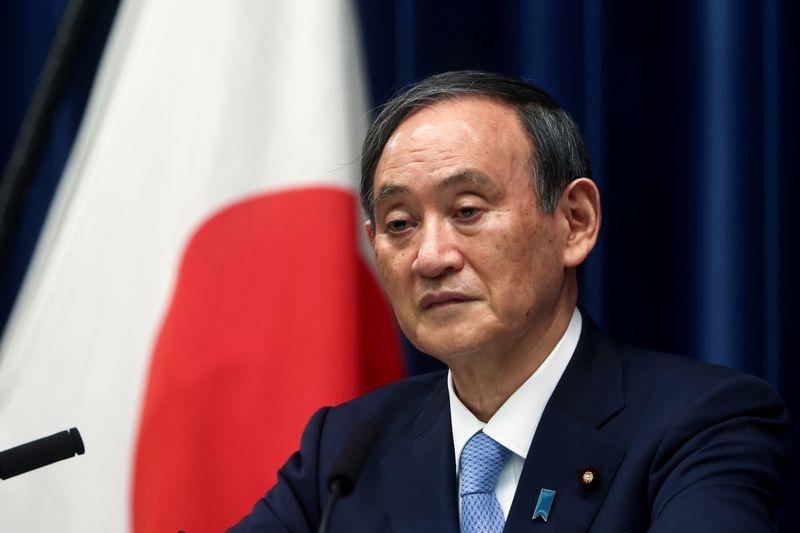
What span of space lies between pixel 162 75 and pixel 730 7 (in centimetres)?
126

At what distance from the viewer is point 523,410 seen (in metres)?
1.79

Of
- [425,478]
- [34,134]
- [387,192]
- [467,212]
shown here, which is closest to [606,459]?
[425,478]

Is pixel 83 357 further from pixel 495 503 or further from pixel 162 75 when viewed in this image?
pixel 495 503

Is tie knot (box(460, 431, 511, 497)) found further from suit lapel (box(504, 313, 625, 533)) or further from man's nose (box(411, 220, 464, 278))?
man's nose (box(411, 220, 464, 278))

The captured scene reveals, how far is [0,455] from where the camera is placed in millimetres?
1232

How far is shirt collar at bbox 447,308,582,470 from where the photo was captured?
5.77 feet

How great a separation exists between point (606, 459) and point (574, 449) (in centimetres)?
6

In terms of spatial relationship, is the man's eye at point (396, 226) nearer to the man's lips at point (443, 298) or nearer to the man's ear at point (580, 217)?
the man's lips at point (443, 298)

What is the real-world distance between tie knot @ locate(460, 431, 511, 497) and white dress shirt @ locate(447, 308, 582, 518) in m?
0.01

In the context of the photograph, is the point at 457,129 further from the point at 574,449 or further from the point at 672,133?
the point at 672,133

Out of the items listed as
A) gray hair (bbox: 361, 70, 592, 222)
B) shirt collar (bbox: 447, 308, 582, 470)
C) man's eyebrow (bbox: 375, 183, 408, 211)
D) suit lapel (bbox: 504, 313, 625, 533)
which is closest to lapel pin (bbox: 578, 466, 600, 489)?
suit lapel (bbox: 504, 313, 625, 533)

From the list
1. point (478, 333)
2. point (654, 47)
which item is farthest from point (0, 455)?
point (654, 47)

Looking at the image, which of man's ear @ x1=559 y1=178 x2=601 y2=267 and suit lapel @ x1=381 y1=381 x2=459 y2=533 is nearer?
suit lapel @ x1=381 y1=381 x2=459 y2=533

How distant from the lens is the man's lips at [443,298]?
1.74m
